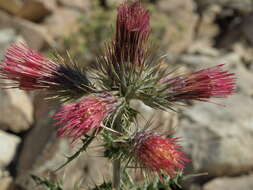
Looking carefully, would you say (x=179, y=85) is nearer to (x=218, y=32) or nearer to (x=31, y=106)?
(x=31, y=106)

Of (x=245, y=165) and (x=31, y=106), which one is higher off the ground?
(x=31, y=106)

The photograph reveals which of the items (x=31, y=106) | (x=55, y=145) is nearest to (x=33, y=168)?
(x=55, y=145)

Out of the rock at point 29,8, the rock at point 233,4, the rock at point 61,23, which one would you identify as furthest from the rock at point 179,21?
the rock at point 29,8

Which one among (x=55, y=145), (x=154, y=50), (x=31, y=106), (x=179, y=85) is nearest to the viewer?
(x=179, y=85)

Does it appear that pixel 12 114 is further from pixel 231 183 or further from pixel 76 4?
pixel 76 4

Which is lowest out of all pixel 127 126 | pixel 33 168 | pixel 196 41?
pixel 33 168

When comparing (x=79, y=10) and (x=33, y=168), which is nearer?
(x=33, y=168)

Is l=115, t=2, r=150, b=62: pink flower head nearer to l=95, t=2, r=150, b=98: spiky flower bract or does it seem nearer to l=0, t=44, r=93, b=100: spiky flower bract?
l=95, t=2, r=150, b=98: spiky flower bract

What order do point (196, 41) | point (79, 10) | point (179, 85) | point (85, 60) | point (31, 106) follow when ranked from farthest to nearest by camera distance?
1. point (196, 41)
2. point (79, 10)
3. point (85, 60)
4. point (31, 106)
5. point (179, 85)
